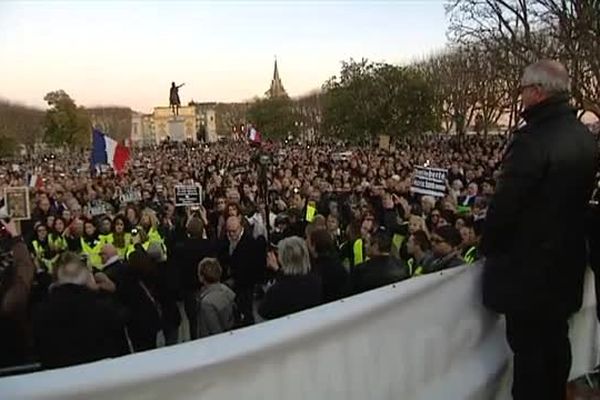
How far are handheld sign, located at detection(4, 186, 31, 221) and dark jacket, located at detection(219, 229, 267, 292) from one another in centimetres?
323

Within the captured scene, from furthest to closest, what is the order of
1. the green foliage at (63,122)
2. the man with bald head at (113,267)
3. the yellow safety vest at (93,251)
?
the green foliage at (63,122), the yellow safety vest at (93,251), the man with bald head at (113,267)

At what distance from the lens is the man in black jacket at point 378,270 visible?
575 centimetres

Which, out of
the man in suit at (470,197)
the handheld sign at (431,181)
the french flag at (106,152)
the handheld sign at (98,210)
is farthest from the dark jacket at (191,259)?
the french flag at (106,152)

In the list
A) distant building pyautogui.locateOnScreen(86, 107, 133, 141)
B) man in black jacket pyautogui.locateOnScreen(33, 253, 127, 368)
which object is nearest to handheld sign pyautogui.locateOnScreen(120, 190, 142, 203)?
man in black jacket pyautogui.locateOnScreen(33, 253, 127, 368)

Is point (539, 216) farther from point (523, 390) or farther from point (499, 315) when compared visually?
point (523, 390)

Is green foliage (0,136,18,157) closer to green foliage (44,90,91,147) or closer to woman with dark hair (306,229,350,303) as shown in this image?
green foliage (44,90,91,147)

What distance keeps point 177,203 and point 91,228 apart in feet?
8.12

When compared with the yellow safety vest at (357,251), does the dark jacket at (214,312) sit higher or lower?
lower

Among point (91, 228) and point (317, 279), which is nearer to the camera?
point (317, 279)

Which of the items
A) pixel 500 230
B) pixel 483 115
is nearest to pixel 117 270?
pixel 500 230

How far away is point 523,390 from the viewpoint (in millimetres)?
3543

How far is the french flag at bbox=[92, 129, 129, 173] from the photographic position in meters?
18.8

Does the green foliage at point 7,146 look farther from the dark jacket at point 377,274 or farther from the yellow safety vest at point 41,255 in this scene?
the dark jacket at point 377,274

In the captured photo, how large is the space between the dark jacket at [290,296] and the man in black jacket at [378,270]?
25.2 inches
